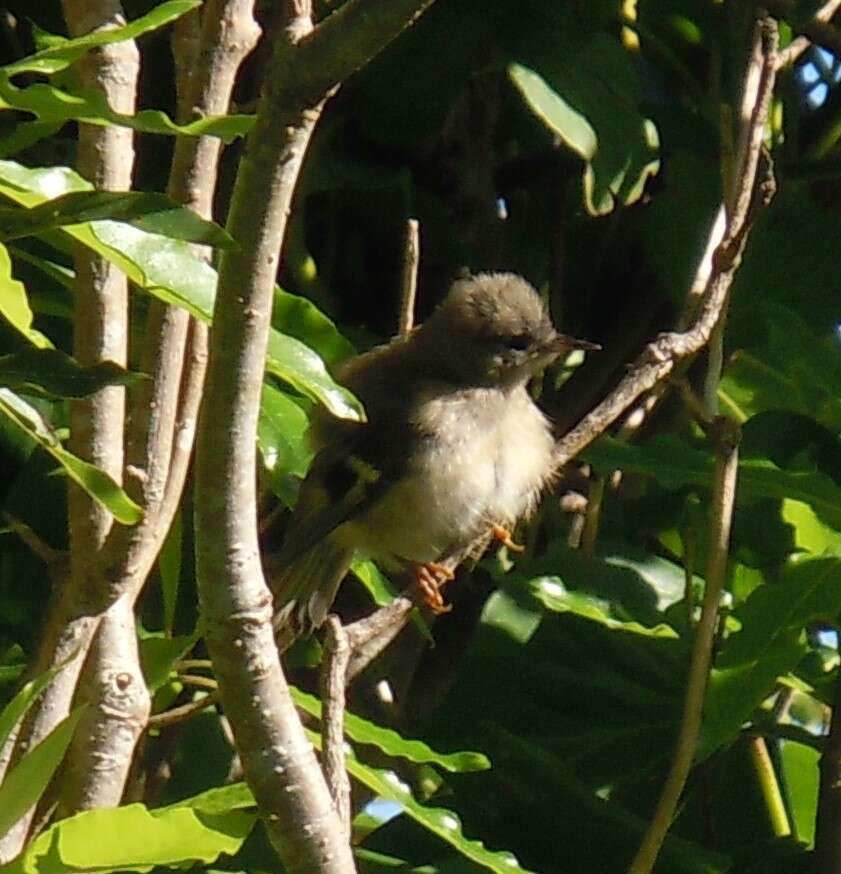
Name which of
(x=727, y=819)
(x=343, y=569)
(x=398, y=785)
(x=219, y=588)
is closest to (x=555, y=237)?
(x=343, y=569)

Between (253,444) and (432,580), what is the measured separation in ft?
5.04

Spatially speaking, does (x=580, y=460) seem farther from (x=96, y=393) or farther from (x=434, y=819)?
(x=96, y=393)

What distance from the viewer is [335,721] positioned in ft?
5.41

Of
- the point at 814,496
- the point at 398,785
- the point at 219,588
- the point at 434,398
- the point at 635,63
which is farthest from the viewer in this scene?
the point at 434,398

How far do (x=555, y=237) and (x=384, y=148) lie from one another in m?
0.40

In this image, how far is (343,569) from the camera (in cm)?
327

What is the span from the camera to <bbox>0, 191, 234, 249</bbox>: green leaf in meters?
1.70

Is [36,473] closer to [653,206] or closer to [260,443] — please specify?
[260,443]

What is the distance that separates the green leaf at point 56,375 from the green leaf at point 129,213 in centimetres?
15

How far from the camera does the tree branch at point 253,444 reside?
1.38 metres

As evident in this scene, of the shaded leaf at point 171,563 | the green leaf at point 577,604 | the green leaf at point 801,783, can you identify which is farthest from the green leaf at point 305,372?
the green leaf at point 801,783

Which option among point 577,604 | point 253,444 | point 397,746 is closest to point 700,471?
point 577,604

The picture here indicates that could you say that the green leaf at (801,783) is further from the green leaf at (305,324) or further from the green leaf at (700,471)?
the green leaf at (305,324)

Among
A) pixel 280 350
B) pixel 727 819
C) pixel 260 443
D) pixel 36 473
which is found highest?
pixel 280 350
